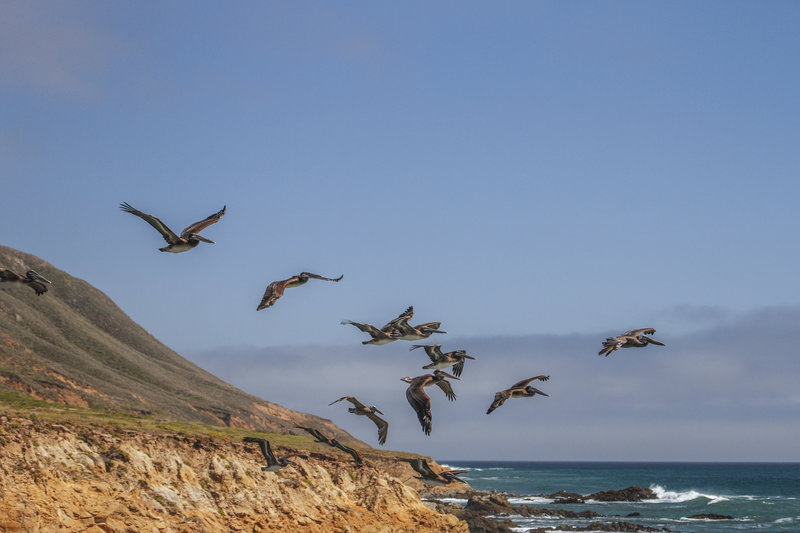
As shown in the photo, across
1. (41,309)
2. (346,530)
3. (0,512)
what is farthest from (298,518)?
(41,309)

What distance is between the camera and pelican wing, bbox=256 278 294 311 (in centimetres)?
2394

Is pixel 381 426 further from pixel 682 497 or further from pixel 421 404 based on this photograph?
pixel 682 497

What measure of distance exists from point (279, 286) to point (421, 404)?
580 cm

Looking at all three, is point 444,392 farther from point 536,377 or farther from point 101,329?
point 101,329

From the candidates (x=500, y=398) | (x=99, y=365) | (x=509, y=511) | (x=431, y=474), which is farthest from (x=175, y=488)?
(x=99, y=365)

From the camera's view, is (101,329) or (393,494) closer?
(393,494)

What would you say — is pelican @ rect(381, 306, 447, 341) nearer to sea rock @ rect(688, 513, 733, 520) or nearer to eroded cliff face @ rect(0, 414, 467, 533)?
eroded cliff face @ rect(0, 414, 467, 533)

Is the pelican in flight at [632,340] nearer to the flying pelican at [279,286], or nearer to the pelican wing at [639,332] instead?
the pelican wing at [639,332]

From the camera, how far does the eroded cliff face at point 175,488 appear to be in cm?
3309

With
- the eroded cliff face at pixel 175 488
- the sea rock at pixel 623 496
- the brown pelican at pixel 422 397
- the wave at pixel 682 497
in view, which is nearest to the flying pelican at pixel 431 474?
the brown pelican at pixel 422 397

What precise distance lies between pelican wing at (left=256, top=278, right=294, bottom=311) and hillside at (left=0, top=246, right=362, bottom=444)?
53043 millimetres

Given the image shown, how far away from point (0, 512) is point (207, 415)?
6983 cm

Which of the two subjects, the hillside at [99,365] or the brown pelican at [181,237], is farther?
the hillside at [99,365]

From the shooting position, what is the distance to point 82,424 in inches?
1569
